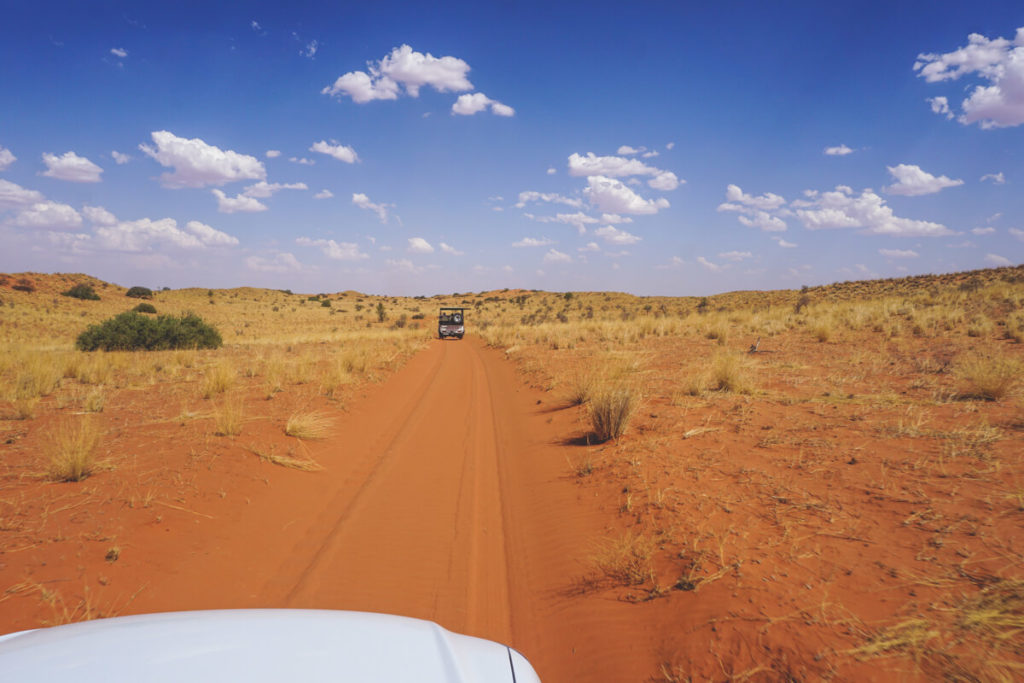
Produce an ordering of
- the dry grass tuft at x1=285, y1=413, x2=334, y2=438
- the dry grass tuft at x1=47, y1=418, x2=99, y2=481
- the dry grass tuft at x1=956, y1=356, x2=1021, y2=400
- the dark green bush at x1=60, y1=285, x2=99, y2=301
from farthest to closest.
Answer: the dark green bush at x1=60, y1=285, x2=99, y2=301 → the dry grass tuft at x1=285, y1=413, x2=334, y2=438 → the dry grass tuft at x1=956, y1=356, x2=1021, y2=400 → the dry grass tuft at x1=47, y1=418, x2=99, y2=481

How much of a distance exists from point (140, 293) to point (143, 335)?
50.0 m

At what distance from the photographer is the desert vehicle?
140cm

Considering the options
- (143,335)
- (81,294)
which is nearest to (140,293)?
(81,294)

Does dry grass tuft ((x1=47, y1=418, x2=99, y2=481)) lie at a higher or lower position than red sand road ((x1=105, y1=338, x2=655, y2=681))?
higher

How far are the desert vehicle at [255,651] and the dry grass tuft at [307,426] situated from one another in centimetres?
635

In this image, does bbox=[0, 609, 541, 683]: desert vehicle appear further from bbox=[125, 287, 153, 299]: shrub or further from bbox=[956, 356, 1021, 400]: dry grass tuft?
bbox=[125, 287, 153, 299]: shrub

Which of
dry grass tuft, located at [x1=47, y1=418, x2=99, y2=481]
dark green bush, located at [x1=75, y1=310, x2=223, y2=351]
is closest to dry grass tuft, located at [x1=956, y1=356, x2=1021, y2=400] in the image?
dry grass tuft, located at [x1=47, y1=418, x2=99, y2=481]

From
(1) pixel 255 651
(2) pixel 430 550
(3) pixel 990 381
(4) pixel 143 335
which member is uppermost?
(3) pixel 990 381

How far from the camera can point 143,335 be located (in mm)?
19281

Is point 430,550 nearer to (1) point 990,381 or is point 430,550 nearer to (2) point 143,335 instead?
(1) point 990,381

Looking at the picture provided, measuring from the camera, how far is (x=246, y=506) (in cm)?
546

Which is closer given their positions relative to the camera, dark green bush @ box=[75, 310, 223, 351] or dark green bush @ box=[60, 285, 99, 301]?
dark green bush @ box=[75, 310, 223, 351]

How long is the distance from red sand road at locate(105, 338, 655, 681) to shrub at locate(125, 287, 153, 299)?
214 feet

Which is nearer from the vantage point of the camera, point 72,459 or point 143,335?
point 72,459
